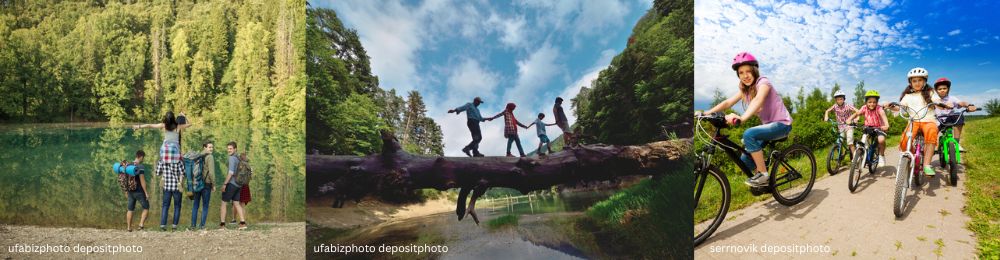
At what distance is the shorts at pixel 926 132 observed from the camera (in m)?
3.79

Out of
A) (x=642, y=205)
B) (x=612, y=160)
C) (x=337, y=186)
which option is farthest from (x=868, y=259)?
(x=337, y=186)

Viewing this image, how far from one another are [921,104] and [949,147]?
1.57ft

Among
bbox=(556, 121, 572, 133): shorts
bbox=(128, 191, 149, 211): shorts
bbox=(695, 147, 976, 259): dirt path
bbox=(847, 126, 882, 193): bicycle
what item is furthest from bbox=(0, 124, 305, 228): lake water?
bbox=(847, 126, 882, 193): bicycle

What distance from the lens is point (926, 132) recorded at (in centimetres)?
383

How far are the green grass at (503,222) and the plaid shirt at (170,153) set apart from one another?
3763 millimetres

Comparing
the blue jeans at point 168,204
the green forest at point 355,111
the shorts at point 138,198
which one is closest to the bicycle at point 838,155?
the green forest at point 355,111

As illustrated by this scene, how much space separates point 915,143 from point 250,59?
9.69 m

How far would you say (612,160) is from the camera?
14.2 ft

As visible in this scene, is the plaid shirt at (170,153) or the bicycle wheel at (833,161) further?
the plaid shirt at (170,153)

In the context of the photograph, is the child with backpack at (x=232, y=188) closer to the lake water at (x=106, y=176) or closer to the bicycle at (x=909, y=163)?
the lake water at (x=106, y=176)

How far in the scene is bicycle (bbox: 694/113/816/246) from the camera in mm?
3254

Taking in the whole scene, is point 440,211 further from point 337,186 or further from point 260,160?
point 260,160

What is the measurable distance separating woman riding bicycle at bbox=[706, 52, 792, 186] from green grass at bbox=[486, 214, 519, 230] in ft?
7.08

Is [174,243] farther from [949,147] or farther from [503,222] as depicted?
[949,147]
